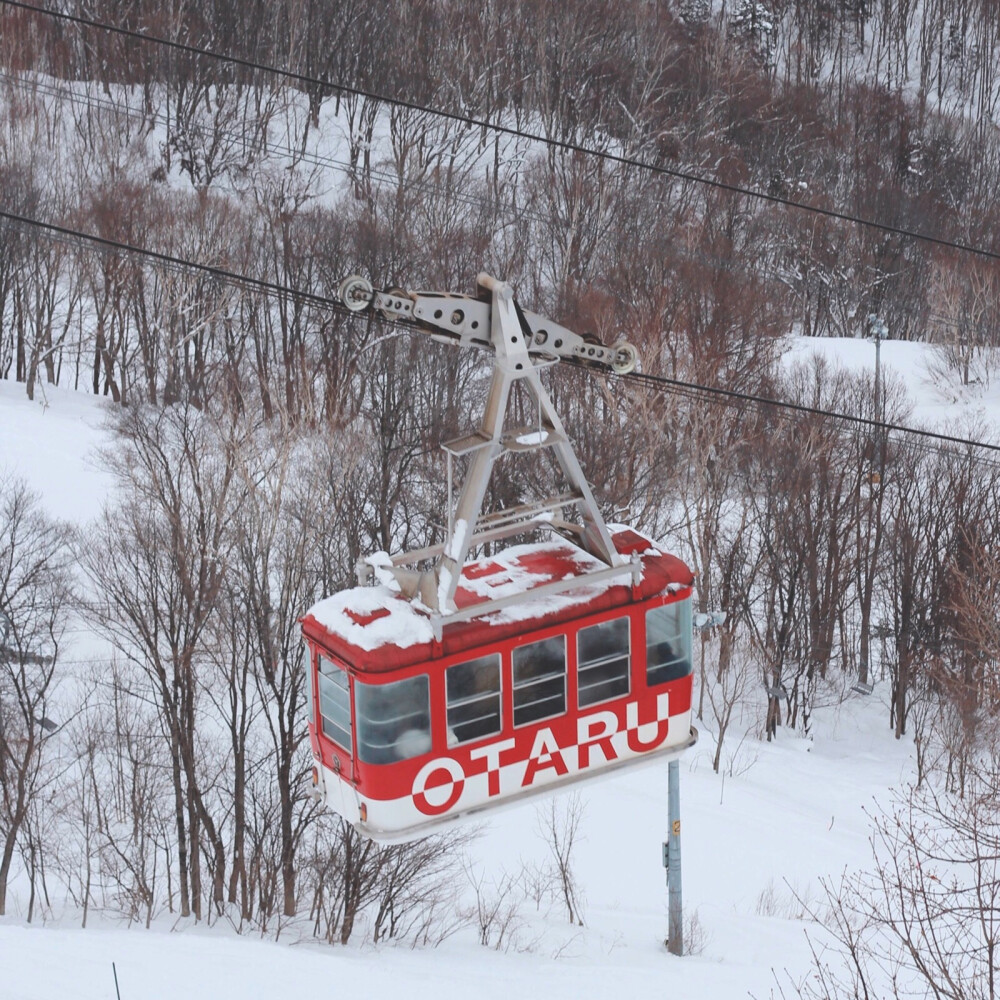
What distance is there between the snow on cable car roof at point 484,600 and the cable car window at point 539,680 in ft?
0.80

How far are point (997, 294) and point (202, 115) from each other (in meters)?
35.7

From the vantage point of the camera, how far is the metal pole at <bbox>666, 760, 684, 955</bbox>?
23.7m

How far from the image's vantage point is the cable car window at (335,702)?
1315 centimetres

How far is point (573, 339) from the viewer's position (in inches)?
484

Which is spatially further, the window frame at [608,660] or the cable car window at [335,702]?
the window frame at [608,660]

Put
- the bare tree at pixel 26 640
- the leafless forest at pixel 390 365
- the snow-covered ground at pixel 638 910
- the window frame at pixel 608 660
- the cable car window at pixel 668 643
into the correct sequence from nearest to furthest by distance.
Answer: the window frame at pixel 608 660 → the cable car window at pixel 668 643 → the snow-covered ground at pixel 638 910 → the bare tree at pixel 26 640 → the leafless forest at pixel 390 365

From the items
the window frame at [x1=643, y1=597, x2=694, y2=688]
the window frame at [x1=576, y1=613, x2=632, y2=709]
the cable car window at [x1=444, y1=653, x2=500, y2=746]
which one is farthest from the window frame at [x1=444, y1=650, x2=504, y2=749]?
the window frame at [x1=643, y1=597, x2=694, y2=688]

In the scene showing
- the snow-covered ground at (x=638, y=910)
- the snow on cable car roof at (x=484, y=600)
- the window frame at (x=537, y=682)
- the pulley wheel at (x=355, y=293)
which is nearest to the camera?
the pulley wheel at (x=355, y=293)

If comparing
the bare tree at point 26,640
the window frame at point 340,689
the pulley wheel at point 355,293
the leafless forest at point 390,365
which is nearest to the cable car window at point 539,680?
the window frame at point 340,689

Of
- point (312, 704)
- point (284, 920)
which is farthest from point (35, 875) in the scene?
point (312, 704)

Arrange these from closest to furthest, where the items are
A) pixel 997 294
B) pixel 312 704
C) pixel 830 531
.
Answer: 1. pixel 312 704
2. pixel 830 531
3. pixel 997 294

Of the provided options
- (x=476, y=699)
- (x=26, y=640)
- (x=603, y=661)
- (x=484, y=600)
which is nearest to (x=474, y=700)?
(x=476, y=699)

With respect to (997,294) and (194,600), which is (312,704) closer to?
(194,600)

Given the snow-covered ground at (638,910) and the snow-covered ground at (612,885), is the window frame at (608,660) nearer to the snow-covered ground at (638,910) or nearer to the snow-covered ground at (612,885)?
the snow-covered ground at (612,885)
